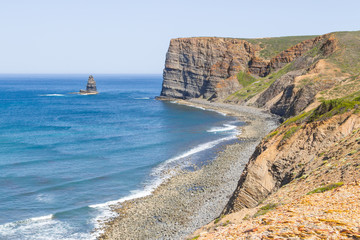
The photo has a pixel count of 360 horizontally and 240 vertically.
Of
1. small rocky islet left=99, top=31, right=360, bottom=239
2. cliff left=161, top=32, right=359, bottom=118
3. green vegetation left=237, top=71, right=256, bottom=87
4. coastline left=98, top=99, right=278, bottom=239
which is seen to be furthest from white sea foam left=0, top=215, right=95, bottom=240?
green vegetation left=237, top=71, right=256, bottom=87

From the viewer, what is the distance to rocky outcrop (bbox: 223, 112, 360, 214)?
26.8m

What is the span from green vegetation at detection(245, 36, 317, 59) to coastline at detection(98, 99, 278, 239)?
101m

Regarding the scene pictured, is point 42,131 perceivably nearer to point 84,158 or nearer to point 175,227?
point 84,158

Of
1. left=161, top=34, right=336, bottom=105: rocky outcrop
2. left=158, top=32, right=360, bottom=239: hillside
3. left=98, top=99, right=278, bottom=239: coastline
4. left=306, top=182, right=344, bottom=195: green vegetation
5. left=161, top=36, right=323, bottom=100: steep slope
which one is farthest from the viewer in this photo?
left=161, top=36, right=323, bottom=100: steep slope

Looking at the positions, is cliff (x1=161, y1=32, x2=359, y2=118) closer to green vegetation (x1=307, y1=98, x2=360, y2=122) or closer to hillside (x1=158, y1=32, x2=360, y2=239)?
hillside (x1=158, y1=32, x2=360, y2=239)

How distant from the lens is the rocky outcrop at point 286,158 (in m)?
26.8

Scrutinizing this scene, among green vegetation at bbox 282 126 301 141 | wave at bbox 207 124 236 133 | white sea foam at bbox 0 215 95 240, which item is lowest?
white sea foam at bbox 0 215 95 240

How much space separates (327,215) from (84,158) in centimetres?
4636

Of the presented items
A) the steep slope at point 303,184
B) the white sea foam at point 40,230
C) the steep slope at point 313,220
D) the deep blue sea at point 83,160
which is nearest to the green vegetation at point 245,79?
the deep blue sea at point 83,160

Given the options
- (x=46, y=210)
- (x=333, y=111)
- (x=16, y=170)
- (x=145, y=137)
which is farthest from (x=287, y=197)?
(x=145, y=137)

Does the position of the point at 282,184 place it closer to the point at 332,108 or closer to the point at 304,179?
the point at 304,179

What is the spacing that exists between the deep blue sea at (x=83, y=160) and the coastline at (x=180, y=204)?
77.9 inches

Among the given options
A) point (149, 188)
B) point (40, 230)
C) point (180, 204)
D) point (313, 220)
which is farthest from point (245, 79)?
point (313, 220)

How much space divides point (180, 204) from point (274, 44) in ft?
438
